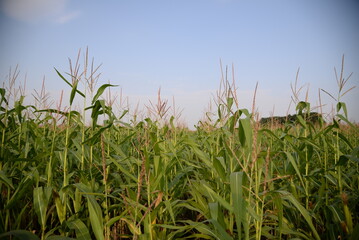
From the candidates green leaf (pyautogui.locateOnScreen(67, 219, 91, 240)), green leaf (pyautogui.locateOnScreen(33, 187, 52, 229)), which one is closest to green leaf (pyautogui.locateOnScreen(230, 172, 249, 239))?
green leaf (pyautogui.locateOnScreen(67, 219, 91, 240))

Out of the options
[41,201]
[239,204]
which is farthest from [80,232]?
[239,204]

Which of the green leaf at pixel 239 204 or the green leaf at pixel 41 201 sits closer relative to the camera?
the green leaf at pixel 239 204

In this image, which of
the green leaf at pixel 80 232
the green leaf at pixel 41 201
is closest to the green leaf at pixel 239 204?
the green leaf at pixel 80 232

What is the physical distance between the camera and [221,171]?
6.32 ft

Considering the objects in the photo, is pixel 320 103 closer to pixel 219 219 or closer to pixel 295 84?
pixel 295 84

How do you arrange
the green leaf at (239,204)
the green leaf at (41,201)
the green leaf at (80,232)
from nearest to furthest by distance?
the green leaf at (239,204) < the green leaf at (80,232) < the green leaf at (41,201)

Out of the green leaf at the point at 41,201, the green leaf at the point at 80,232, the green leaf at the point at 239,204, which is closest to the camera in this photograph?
the green leaf at the point at 239,204

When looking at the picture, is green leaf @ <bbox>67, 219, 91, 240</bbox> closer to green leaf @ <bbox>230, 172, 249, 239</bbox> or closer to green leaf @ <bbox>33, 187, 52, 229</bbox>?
green leaf @ <bbox>33, 187, 52, 229</bbox>

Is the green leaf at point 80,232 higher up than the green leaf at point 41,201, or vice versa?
the green leaf at point 41,201

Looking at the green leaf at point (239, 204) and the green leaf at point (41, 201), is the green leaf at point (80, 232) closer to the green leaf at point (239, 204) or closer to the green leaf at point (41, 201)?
the green leaf at point (41, 201)

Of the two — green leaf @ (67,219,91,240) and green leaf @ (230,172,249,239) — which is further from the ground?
green leaf @ (230,172,249,239)

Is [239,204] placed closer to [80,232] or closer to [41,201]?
[80,232]

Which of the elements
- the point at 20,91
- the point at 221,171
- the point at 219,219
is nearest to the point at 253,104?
the point at 221,171

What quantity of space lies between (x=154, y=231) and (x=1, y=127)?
2.18 meters
